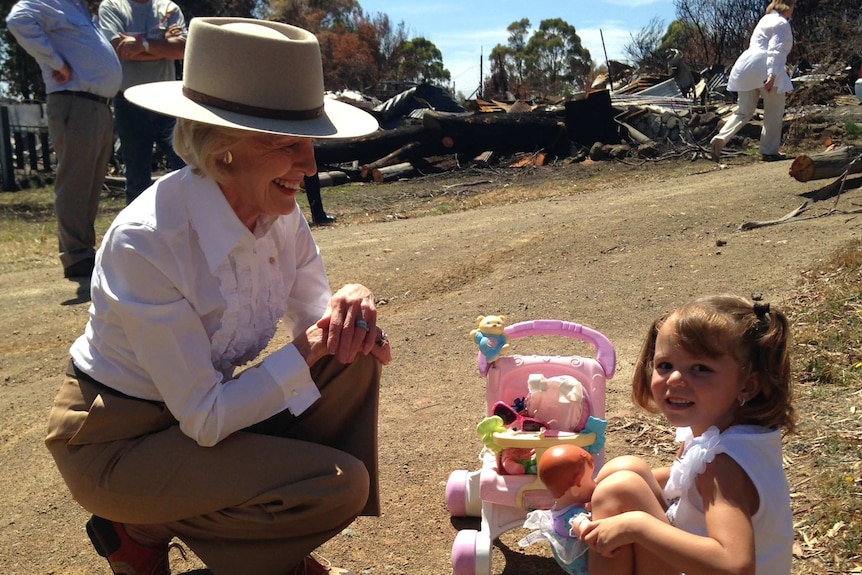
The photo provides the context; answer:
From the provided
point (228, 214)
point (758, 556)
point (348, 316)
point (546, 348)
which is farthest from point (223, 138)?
point (546, 348)

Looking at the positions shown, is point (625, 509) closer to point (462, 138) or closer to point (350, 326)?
point (350, 326)

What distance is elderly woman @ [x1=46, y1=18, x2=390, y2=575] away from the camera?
2320 millimetres

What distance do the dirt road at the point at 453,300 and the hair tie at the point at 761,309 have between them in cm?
107

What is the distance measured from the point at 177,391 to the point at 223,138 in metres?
0.69

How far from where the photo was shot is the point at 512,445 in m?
2.56

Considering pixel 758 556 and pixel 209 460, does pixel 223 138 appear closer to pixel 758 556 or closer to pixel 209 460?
pixel 209 460

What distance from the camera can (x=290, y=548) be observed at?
94.7 inches

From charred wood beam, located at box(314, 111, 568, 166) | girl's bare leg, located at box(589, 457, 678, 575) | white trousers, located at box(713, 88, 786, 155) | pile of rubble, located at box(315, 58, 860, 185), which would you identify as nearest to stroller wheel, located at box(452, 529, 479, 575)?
girl's bare leg, located at box(589, 457, 678, 575)

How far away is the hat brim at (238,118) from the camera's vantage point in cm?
235

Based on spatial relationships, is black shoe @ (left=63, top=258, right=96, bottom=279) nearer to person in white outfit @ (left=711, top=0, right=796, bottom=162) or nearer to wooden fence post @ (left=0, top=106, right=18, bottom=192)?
person in white outfit @ (left=711, top=0, right=796, bottom=162)

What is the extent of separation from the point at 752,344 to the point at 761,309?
0.28ft

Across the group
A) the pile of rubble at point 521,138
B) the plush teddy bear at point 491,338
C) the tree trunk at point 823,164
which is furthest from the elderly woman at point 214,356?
the pile of rubble at point 521,138

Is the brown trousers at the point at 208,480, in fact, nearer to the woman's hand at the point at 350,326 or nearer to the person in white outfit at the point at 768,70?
the woman's hand at the point at 350,326

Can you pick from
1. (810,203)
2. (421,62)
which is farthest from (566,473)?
(421,62)
